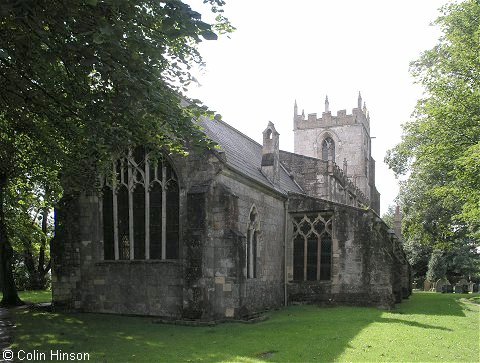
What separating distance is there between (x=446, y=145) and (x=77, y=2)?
16976 mm

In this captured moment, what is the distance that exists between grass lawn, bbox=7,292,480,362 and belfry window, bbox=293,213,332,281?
14.1ft

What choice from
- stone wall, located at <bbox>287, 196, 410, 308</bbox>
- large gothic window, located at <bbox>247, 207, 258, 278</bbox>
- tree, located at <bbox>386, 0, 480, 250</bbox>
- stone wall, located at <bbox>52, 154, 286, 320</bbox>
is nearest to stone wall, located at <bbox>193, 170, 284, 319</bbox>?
stone wall, located at <bbox>52, 154, 286, 320</bbox>

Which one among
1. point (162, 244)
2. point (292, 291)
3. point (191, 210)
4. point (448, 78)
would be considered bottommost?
point (292, 291)

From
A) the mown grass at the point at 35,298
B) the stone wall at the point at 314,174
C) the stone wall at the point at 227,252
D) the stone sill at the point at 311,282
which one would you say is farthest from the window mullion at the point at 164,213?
the stone wall at the point at 314,174

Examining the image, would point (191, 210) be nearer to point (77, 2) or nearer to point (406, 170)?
point (77, 2)

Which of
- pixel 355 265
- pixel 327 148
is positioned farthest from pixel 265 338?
pixel 327 148

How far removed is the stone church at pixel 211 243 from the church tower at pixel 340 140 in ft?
93.9

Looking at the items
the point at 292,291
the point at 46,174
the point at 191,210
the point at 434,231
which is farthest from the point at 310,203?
the point at 434,231

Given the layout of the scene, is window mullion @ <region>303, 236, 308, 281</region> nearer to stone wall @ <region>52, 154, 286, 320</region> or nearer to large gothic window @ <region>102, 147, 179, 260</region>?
stone wall @ <region>52, 154, 286, 320</region>

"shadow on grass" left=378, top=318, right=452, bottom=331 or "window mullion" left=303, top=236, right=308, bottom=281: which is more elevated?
"window mullion" left=303, top=236, right=308, bottom=281

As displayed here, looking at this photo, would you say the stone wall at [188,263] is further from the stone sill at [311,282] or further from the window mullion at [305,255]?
the window mullion at [305,255]

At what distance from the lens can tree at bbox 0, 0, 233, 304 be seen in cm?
866

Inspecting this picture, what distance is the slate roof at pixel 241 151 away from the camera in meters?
19.2

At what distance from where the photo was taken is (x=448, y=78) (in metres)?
21.5
